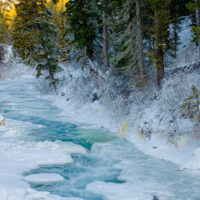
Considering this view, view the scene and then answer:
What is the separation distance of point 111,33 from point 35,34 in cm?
849

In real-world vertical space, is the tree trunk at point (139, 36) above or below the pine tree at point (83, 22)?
below

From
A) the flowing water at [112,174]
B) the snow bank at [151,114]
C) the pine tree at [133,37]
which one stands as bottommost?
the flowing water at [112,174]

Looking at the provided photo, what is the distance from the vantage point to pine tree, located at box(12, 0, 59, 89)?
78.4 feet

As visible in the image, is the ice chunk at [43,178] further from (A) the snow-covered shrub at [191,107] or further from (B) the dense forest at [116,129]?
(A) the snow-covered shrub at [191,107]

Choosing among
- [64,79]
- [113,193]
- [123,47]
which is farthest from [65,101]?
[113,193]

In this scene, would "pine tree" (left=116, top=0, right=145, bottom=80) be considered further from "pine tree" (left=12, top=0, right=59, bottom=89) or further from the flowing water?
"pine tree" (left=12, top=0, right=59, bottom=89)

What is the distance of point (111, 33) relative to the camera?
18.7 m

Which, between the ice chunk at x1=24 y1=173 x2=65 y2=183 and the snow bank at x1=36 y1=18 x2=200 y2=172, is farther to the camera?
the snow bank at x1=36 y1=18 x2=200 y2=172

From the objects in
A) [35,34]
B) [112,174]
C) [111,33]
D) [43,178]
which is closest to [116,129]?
[112,174]

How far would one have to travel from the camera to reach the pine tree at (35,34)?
941 inches

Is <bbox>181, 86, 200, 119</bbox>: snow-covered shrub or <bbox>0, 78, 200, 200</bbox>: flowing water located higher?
<bbox>181, 86, 200, 119</bbox>: snow-covered shrub

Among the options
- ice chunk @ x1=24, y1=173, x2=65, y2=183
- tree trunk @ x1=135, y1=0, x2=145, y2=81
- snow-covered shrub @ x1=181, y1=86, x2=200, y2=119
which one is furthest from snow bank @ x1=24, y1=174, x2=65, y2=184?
tree trunk @ x1=135, y1=0, x2=145, y2=81

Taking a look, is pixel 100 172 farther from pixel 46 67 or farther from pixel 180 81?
pixel 46 67

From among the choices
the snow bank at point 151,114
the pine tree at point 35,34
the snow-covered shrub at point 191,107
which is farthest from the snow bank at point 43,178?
the pine tree at point 35,34
